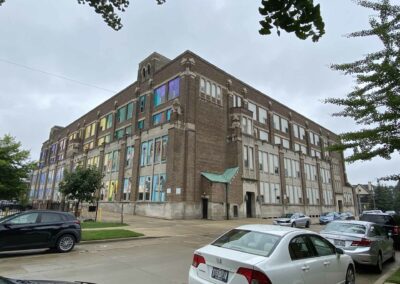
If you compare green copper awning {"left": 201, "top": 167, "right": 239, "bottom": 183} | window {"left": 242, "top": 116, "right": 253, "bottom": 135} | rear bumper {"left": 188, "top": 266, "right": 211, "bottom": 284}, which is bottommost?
rear bumper {"left": 188, "top": 266, "right": 211, "bottom": 284}

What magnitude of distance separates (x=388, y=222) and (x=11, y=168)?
3041 centimetres

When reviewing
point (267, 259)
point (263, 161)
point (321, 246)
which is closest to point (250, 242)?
point (267, 259)

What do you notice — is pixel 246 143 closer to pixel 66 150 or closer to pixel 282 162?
pixel 282 162

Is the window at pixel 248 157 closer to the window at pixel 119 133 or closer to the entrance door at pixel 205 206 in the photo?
the entrance door at pixel 205 206

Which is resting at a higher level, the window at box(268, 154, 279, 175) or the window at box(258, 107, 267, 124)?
the window at box(258, 107, 267, 124)

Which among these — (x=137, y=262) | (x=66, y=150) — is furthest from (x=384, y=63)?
(x=66, y=150)

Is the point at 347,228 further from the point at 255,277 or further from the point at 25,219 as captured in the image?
the point at 25,219

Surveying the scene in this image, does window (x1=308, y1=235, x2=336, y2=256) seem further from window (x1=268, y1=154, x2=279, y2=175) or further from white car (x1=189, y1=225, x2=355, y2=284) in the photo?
window (x1=268, y1=154, x2=279, y2=175)

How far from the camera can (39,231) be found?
11.0m

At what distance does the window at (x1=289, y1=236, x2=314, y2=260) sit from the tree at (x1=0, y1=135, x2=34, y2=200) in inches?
1091

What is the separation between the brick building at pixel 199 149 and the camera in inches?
1296

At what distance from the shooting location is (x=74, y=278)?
728 cm

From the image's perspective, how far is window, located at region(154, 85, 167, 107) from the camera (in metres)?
38.8

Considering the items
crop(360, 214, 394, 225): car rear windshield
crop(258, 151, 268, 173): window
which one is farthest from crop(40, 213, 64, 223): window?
crop(258, 151, 268, 173): window
